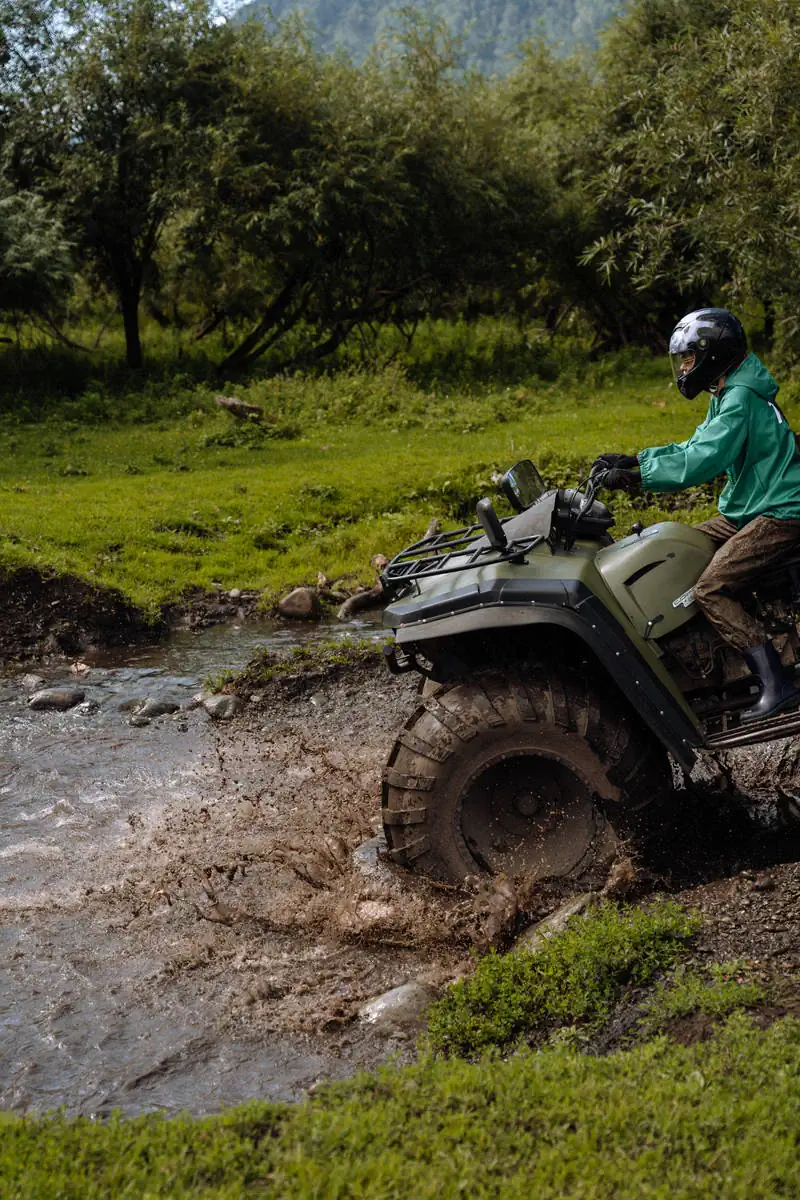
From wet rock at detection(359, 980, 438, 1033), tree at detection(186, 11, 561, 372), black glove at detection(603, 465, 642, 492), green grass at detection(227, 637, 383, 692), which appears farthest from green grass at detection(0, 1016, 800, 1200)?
tree at detection(186, 11, 561, 372)

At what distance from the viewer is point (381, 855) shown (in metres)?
6.31

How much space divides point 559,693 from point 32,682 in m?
6.80

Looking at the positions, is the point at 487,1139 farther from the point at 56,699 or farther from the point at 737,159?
the point at 737,159

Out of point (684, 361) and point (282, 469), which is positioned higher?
point (684, 361)

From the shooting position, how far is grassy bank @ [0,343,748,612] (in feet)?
46.9

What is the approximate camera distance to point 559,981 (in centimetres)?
504

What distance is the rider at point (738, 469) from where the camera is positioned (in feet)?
19.0

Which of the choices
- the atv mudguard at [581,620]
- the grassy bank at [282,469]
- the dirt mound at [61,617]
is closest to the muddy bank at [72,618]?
the dirt mound at [61,617]

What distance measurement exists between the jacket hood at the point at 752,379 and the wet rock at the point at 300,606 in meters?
7.76

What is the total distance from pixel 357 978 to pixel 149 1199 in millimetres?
2266

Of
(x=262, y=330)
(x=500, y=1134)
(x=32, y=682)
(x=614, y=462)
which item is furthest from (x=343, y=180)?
(x=500, y=1134)

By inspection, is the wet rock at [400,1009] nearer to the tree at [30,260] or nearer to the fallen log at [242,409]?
the fallen log at [242,409]

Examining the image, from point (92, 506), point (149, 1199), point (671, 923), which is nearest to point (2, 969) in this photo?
point (149, 1199)

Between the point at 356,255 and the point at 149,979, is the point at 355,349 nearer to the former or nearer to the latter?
the point at 356,255
